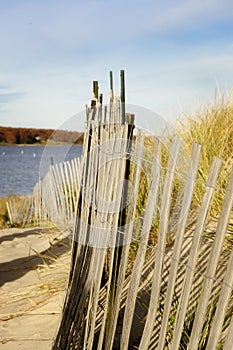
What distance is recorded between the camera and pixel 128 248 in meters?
2.24

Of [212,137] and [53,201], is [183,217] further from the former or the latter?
[53,201]

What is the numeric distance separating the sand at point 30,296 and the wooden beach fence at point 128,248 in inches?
20.7

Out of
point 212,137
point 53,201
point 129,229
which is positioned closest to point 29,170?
point 53,201

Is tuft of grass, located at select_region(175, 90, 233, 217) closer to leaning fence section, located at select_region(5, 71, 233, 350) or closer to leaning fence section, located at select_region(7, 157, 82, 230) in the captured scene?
leaning fence section, located at select_region(5, 71, 233, 350)

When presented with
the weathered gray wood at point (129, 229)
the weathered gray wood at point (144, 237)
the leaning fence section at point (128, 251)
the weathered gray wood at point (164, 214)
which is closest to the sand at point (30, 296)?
the leaning fence section at point (128, 251)

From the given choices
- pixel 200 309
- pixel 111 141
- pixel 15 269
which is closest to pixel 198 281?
pixel 111 141

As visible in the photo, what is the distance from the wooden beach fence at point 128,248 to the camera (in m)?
1.76

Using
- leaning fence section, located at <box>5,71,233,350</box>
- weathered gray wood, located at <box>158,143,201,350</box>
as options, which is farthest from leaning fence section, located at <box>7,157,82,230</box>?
weathered gray wood, located at <box>158,143,201,350</box>

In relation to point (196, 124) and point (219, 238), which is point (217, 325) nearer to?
point (219, 238)

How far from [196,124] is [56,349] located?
3545mm

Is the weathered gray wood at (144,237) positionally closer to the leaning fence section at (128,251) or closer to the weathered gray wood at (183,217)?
the leaning fence section at (128,251)

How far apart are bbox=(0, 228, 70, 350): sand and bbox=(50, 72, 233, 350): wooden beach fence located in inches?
20.7

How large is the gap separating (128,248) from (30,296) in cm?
236

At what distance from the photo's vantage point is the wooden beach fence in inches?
69.2
